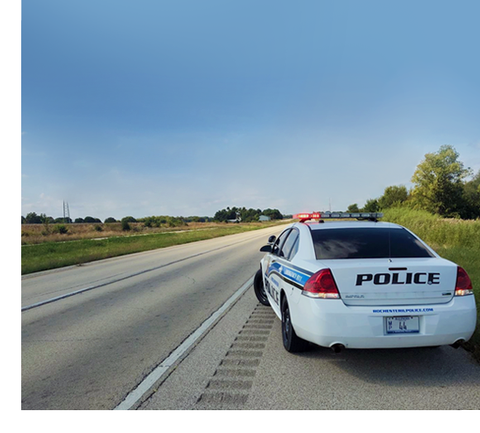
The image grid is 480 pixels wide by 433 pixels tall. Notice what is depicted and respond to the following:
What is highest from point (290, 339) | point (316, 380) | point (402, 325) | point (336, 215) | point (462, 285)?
point (336, 215)

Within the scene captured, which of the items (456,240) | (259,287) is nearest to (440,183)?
(456,240)

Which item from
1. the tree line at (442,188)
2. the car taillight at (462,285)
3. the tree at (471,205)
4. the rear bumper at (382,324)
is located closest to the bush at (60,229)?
the tree line at (442,188)

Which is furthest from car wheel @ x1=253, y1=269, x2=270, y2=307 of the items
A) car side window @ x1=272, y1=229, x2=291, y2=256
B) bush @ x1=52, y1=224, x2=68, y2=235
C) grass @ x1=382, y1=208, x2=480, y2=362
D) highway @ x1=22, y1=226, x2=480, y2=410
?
bush @ x1=52, y1=224, x2=68, y2=235

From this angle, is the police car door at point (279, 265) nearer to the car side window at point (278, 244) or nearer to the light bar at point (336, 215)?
the car side window at point (278, 244)

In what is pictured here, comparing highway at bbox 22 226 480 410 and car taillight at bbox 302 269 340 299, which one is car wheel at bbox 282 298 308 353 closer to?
highway at bbox 22 226 480 410

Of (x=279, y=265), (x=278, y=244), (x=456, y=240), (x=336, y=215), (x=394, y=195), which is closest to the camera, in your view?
(x=336, y=215)

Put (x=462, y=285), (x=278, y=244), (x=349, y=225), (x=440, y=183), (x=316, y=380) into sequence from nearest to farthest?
(x=316, y=380)
(x=462, y=285)
(x=349, y=225)
(x=278, y=244)
(x=440, y=183)

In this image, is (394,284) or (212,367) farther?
(212,367)

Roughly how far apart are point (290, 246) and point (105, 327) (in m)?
3.27

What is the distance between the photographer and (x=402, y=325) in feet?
14.0

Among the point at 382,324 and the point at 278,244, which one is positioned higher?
the point at 278,244

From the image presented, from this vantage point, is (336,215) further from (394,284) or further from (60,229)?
(60,229)
